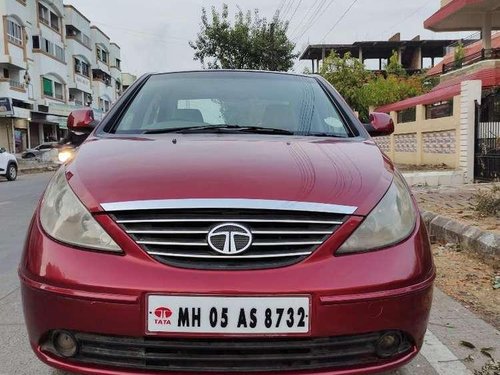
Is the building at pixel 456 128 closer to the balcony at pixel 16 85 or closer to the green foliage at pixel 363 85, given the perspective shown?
the green foliage at pixel 363 85

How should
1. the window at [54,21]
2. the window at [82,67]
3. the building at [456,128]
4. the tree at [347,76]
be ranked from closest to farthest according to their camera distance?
the building at [456,128] < the tree at [347,76] < the window at [54,21] < the window at [82,67]

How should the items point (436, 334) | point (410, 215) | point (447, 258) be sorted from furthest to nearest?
point (447, 258) < point (436, 334) < point (410, 215)

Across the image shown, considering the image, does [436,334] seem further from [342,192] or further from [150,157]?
[150,157]

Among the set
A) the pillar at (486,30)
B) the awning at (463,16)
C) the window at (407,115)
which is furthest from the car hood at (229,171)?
the pillar at (486,30)

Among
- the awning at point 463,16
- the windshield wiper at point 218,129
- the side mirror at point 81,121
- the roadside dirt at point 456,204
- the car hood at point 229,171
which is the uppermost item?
the awning at point 463,16

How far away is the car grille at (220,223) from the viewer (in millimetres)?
1758

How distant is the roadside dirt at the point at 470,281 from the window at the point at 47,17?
43.4m

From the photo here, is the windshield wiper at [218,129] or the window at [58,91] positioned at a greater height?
the window at [58,91]

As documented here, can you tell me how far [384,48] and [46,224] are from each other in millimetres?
60306

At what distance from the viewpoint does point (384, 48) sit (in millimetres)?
58219

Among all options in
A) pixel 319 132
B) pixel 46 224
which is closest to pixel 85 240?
pixel 46 224

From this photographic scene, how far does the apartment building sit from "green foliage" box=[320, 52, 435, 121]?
13.4 m

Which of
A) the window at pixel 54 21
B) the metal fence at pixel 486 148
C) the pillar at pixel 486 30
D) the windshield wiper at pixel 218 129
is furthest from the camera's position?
the window at pixel 54 21

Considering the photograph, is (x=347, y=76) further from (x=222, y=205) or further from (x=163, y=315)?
(x=163, y=315)
